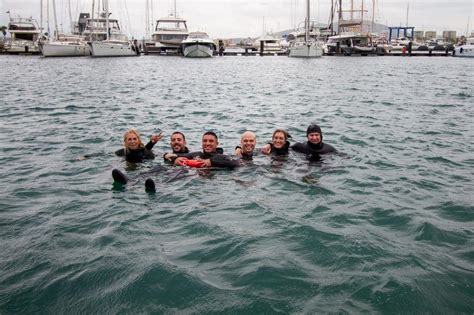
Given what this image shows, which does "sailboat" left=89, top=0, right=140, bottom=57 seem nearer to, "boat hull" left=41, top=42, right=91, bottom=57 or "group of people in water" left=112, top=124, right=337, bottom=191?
"boat hull" left=41, top=42, right=91, bottom=57

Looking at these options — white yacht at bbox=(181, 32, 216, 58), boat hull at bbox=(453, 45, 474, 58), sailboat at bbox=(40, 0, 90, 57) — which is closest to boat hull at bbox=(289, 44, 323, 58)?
Result: white yacht at bbox=(181, 32, 216, 58)

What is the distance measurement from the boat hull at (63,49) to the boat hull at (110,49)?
17.3ft

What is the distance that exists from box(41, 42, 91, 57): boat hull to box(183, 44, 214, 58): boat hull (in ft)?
60.7

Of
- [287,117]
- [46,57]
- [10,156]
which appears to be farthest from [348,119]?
[46,57]

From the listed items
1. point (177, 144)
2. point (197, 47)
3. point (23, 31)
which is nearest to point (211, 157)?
point (177, 144)

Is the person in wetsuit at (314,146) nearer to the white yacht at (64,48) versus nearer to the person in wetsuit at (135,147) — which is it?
the person in wetsuit at (135,147)

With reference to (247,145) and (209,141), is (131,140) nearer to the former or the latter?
(209,141)

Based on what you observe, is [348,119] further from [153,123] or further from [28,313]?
[28,313]

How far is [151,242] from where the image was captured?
20.6ft

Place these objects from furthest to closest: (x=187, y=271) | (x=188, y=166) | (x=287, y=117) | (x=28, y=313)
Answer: (x=287, y=117) < (x=188, y=166) < (x=187, y=271) < (x=28, y=313)

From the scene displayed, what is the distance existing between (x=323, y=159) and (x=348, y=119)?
711 centimetres

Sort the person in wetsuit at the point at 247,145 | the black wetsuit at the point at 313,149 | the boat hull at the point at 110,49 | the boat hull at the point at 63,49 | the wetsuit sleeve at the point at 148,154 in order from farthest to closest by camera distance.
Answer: the boat hull at the point at 63,49 → the boat hull at the point at 110,49 → the black wetsuit at the point at 313,149 → the wetsuit sleeve at the point at 148,154 → the person in wetsuit at the point at 247,145

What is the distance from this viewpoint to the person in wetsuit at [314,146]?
1080 cm

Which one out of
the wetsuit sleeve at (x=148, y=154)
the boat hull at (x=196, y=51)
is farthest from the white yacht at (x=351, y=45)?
the wetsuit sleeve at (x=148, y=154)
